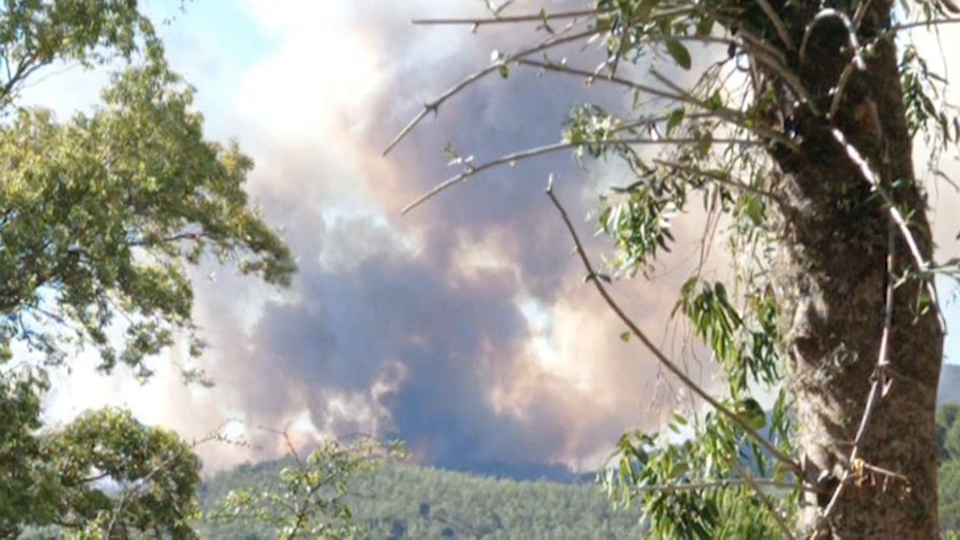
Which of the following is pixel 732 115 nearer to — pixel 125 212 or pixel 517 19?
pixel 517 19

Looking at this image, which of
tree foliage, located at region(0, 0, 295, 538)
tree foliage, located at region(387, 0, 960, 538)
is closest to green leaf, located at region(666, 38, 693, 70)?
tree foliage, located at region(387, 0, 960, 538)

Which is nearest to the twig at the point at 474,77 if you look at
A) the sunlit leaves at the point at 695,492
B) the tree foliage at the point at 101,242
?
the sunlit leaves at the point at 695,492

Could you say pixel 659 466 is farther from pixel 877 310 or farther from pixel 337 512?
pixel 337 512

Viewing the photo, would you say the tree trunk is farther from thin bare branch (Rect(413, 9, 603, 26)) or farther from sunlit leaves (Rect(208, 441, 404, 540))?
sunlit leaves (Rect(208, 441, 404, 540))

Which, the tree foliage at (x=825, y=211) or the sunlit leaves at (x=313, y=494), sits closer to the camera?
the tree foliage at (x=825, y=211)

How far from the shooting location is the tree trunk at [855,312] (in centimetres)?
115

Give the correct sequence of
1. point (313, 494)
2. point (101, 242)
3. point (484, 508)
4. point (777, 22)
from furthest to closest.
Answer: point (484, 508) → point (101, 242) → point (313, 494) → point (777, 22)

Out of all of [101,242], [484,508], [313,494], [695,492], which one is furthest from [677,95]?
[484,508]

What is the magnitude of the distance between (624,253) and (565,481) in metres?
46.7

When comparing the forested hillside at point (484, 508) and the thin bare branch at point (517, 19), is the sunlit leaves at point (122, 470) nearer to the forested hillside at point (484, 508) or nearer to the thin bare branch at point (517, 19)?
the thin bare branch at point (517, 19)

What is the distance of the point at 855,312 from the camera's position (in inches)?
46.9

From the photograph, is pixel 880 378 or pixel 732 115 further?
pixel 732 115

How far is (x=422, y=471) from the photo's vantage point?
158 ft

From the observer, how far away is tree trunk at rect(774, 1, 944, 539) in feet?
3.76
